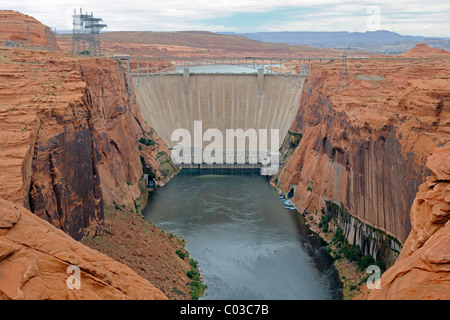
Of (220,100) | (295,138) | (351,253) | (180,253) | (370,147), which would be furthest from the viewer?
(220,100)

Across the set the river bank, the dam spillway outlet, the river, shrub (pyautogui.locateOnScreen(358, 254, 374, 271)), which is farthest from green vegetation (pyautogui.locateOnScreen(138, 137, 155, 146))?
shrub (pyautogui.locateOnScreen(358, 254, 374, 271))

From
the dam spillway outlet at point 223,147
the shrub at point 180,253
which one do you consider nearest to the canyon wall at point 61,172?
the shrub at point 180,253

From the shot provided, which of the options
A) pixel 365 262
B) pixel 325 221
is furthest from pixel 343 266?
pixel 325 221

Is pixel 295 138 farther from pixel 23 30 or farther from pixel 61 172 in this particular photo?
pixel 61 172

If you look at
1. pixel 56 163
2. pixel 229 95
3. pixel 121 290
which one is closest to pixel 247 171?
pixel 229 95

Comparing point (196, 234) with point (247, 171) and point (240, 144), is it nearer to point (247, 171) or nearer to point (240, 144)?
point (247, 171)

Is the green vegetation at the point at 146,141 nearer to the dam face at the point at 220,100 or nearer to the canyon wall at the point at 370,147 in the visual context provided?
the dam face at the point at 220,100
